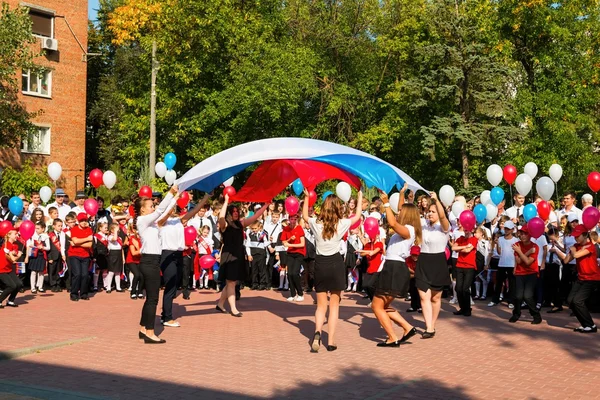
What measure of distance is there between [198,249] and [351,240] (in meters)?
3.72

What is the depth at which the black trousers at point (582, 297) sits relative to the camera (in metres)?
11.8

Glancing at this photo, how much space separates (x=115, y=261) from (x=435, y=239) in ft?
29.3

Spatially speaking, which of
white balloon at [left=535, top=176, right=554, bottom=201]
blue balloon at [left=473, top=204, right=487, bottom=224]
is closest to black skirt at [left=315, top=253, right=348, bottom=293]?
blue balloon at [left=473, top=204, right=487, bottom=224]

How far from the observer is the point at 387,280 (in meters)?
10.2

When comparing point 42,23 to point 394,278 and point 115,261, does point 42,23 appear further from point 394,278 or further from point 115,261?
point 394,278

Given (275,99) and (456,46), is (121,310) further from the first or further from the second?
(456,46)

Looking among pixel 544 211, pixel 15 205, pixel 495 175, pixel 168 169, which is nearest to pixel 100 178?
pixel 15 205

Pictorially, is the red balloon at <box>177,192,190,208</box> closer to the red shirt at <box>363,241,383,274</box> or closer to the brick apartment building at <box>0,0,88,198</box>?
the red shirt at <box>363,241,383,274</box>

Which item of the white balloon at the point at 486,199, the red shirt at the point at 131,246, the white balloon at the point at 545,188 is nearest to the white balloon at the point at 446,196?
the white balloon at the point at 486,199

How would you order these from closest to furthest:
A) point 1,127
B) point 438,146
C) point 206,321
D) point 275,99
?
point 206,321
point 1,127
point 275,99
point 438,146

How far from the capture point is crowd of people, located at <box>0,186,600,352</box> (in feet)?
33.8

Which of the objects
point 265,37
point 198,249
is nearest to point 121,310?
point 198,249

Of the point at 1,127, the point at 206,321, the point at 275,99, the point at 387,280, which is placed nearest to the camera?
the point at 387,280

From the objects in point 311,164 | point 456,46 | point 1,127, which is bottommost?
point 311,164
